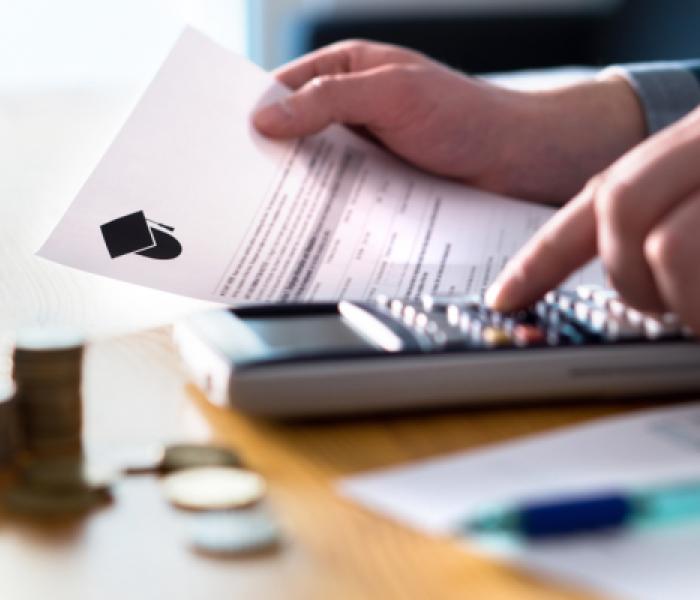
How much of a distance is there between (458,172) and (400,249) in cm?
20

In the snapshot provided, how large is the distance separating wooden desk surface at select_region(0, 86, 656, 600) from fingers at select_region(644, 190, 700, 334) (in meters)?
0.06

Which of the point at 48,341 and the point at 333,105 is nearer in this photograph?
the point at 48,341

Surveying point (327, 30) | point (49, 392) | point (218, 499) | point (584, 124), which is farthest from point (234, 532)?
point (327, 30)

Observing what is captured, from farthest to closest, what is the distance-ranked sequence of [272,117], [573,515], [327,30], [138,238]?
1. [327,30]
2. [272,117]
3. [138,238]
4. [573,515]

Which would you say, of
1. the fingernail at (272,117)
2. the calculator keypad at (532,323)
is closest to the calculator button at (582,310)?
the calculator keypad at (532,323)

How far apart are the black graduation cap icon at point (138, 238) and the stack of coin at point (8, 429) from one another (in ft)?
0.84

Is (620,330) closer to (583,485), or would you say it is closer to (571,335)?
(571,335)

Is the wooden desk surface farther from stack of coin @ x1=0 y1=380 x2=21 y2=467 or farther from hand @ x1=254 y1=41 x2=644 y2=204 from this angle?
hand @ x1=254 y1=41 x2=644 y2=204

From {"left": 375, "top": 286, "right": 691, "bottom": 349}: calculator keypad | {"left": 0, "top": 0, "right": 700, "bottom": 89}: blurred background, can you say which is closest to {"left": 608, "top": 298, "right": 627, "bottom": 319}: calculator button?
{"left": 375, "top": 286, "right": 691, "bottom": 349}: calculator keypad

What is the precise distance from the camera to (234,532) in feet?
1.20

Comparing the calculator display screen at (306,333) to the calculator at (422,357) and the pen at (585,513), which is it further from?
the pen at (585,513)

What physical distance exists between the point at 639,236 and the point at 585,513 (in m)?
0.21

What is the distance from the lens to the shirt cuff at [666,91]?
1042 mm

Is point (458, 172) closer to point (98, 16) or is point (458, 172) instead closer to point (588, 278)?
point (588, 278)
